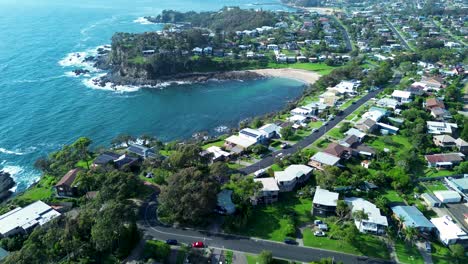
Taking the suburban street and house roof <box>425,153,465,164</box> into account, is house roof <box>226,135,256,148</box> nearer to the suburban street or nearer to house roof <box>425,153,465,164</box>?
the suburban street

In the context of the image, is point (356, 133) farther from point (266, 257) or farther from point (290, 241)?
point (266, 257)

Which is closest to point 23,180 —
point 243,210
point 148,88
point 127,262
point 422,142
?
point 127,262

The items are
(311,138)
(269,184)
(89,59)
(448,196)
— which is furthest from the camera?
(89,59)

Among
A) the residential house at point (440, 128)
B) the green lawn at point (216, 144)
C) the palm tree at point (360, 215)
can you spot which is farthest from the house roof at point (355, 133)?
the palm tree at point (360, 215)

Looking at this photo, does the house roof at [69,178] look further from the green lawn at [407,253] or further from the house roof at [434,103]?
the house roof at [434,103]

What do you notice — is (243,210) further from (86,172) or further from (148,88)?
(148,88)

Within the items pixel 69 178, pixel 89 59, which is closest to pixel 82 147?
pixel 69 178
